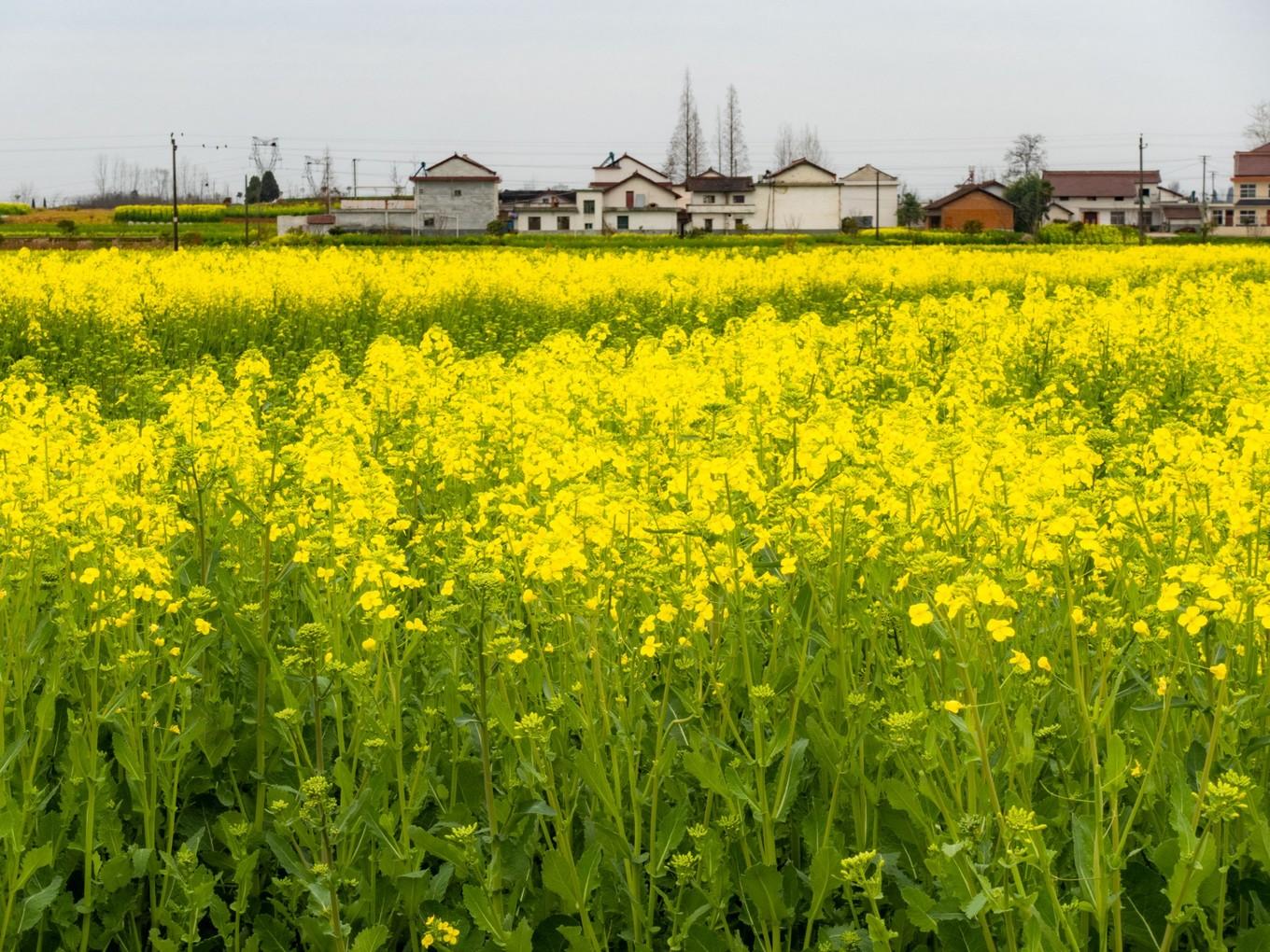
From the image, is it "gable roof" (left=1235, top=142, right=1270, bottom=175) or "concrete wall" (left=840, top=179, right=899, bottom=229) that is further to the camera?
"gable roof" (left=1235, top=142, right=1270, bottom=175)

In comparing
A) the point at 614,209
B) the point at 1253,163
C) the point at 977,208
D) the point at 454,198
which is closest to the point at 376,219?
the point at 454,198

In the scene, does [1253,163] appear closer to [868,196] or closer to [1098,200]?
[1098,200]

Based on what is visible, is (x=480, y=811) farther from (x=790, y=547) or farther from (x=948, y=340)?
(x=948, y=340)

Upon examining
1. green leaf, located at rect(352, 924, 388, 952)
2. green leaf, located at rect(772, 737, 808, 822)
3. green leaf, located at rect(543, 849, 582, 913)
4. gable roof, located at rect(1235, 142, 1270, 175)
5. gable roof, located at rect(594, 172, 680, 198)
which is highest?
gable roof, located at rect(1235, 142, 1270, 175)

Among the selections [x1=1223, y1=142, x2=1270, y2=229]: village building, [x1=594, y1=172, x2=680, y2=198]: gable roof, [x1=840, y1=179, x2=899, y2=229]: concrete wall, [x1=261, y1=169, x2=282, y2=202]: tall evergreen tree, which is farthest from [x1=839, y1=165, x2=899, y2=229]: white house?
[x1=261, y1=169, x2=282, y2=202]: tall evergreen tree

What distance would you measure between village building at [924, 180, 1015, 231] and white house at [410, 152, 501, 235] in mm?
32114

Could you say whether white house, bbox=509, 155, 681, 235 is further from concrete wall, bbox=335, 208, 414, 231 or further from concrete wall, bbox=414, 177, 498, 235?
concrete wall, bbox=335, 208, 414, 231

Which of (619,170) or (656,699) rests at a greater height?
(619,170)

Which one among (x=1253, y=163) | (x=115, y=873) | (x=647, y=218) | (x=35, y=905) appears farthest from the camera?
A: (x=1253, y=163)

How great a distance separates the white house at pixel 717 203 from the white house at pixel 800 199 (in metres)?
1.32

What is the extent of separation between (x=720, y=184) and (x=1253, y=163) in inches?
1681

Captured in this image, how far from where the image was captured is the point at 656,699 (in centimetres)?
387

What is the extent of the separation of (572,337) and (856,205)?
286 ft

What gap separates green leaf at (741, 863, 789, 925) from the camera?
3.09 m
